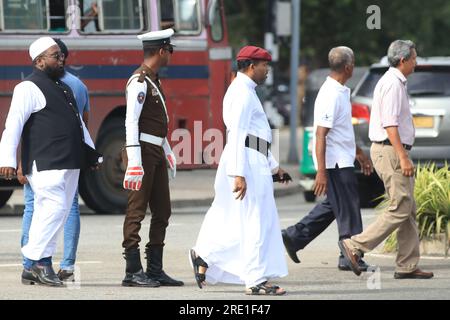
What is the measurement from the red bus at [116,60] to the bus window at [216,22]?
12mm

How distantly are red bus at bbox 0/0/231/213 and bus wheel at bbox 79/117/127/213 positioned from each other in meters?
0.01

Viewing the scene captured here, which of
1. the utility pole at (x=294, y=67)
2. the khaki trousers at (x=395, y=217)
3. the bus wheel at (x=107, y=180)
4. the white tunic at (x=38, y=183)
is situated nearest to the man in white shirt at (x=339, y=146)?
the khaki trousers at (x=395, y=217)

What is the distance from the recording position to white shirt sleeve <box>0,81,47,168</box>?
1081 centimetres

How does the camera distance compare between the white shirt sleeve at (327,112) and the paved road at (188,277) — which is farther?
the white shirt sleeve at (327,112)

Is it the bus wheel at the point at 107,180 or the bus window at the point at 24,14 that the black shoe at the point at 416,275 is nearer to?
the bus wheel at the point at 107,180

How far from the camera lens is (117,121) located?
1820cm

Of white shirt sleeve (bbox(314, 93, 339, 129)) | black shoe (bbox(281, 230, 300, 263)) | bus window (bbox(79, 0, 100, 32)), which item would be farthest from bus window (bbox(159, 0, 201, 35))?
white shirt sleeve (bbox(314, 93, 339, 129))

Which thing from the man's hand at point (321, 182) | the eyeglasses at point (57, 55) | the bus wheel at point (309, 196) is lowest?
the bus wheel at point (309, 196)

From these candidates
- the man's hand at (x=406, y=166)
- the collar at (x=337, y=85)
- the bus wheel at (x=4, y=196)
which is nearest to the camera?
the man's hand at (x=406, y=166)

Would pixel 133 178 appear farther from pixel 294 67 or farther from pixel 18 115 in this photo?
pixel 294 67

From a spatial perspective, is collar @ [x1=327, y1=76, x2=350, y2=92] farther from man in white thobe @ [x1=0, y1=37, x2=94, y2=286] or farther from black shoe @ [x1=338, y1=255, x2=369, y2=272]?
man in white thobe @ [x1=0, y1=37, x2=94, y2=286]

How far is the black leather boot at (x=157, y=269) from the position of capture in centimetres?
1112

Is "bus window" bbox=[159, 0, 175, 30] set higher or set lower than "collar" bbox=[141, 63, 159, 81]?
lower
